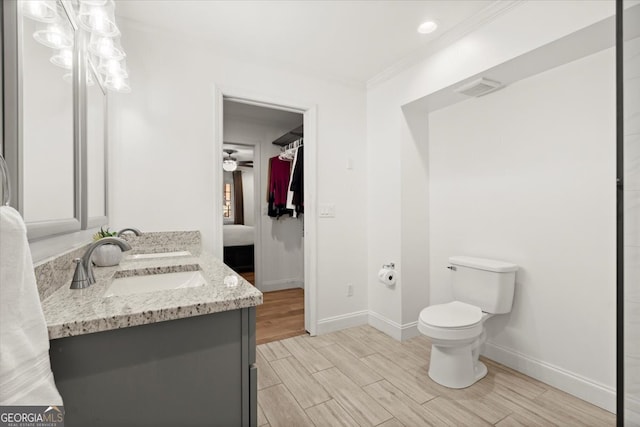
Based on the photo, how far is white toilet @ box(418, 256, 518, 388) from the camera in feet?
6.26

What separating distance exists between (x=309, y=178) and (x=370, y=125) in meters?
0.84

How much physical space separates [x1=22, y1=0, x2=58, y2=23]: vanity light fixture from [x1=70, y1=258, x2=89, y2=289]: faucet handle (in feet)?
2.59

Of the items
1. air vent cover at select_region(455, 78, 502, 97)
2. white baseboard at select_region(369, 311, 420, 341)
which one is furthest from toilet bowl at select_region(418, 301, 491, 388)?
air vent cover at select_region(455, 78, 502, 97)

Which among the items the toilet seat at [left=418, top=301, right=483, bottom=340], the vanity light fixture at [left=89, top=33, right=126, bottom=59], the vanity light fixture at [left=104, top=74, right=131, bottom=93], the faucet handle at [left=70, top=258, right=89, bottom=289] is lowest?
the toilet seat at [left=418, top=301, right=483, bottom=340]

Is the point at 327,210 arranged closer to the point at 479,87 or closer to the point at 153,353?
the point at 479,87

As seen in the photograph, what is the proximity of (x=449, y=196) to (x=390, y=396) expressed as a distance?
64.6 inches

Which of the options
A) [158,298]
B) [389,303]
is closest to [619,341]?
[158,298]

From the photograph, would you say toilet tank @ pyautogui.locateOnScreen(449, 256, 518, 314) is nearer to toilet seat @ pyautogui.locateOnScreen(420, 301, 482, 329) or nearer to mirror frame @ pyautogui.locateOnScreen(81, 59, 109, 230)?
toilet seat @ pyautogui.locateOnScreen(420, 301, 482, 329)

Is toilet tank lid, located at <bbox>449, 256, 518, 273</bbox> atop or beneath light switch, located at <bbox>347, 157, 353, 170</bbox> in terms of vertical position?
beneath

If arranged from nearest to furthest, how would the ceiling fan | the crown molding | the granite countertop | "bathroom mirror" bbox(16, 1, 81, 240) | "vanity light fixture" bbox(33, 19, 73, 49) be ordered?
the granite countertop → "bathroom mirror" bbox(16, 1, 81, 240) → "vanity light fixture" bbox(33, 19, 73, 49) → the crown molding → the ceiling fan

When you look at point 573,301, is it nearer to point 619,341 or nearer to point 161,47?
point 619,341

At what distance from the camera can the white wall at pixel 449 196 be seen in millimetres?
1731

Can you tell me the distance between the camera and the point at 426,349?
8.16ft

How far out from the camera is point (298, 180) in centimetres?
364
